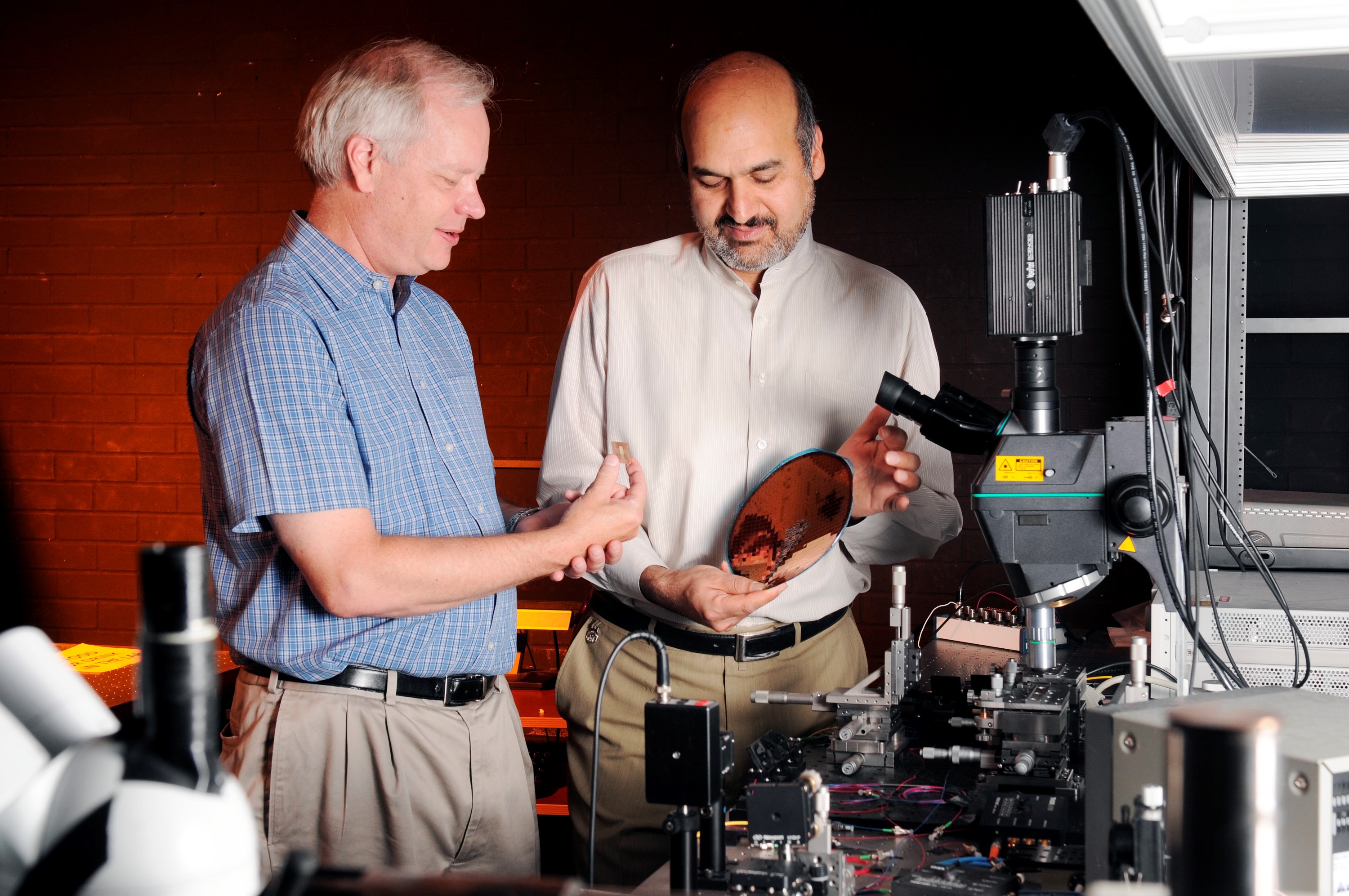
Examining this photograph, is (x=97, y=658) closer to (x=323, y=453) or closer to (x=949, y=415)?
(x=323, y=453)

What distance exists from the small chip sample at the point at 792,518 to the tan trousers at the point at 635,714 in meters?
0.26

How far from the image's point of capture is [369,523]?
1585 mm

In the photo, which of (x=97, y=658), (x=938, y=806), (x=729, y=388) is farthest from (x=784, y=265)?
(x=97, y=658)

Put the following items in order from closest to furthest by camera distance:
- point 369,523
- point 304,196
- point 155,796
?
point 155,796
point 369,523
point 304,196

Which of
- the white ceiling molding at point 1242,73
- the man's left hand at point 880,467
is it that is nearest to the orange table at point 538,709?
the man's left hand at point 880,467

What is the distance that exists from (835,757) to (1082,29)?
2906 mm

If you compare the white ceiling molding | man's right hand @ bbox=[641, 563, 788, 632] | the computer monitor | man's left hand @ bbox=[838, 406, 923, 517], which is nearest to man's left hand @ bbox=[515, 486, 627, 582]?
man's right hand @ bbox=[641, 563, 788, 632]

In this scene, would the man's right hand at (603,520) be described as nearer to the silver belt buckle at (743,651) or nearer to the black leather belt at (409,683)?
the black leather belt at (409,683)

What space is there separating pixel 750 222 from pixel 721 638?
793 mm

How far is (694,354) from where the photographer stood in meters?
2.32

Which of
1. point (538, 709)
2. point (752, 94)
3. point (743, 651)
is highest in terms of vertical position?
point (752, 94)

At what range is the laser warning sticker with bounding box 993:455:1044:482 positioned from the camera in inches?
59.6

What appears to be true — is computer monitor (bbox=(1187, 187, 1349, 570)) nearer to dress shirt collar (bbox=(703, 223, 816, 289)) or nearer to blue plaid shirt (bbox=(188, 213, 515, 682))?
dress shirt collar (bbox=(703, 223, 816, 289))

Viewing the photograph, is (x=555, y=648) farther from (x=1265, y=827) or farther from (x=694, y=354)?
(x=1265, y=827)
